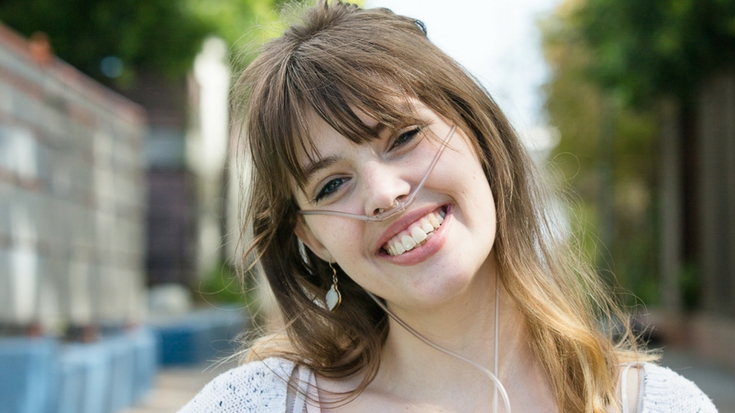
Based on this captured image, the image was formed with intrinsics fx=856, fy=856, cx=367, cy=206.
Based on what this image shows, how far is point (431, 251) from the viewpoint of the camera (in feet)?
6.31

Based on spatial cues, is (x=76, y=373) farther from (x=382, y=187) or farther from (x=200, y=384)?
(x=382, y=187)

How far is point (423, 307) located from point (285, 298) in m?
0.52

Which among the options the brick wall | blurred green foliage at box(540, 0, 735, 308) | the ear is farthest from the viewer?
blurred green foliage at box(540, 0, 735, 308)

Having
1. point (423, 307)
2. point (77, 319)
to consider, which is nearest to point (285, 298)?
point (423, 307)

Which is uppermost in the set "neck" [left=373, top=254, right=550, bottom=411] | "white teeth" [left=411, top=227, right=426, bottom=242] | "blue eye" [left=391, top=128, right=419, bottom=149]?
"blue eye" [left=391, top=128, right=419, bottom=149]

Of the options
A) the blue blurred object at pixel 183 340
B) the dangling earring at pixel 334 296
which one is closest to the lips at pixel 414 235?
the dangling earring at pixel 334 296

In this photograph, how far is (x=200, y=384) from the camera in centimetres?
903

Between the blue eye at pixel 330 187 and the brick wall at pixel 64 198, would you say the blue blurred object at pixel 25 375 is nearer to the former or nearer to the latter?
the brick wall at pixel 64 198

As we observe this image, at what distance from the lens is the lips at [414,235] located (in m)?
1.92

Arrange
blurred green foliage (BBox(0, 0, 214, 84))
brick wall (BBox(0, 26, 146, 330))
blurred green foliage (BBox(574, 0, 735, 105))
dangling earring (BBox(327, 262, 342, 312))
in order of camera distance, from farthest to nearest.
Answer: blurred green foliage (BBox(0, 0, 214, 84)), blurred green foliage (BBox(574, 0, 735, 105)), brick wall (BBox(0, 26, 146, 330)), dangling earring (BBox(327, 262, 342, 312))

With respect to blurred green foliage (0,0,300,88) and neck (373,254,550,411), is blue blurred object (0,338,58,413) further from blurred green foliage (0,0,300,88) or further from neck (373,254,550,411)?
blurred green foliage (0,0,300,88)

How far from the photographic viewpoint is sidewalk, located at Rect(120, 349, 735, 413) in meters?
7.61

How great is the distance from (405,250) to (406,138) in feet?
0.85

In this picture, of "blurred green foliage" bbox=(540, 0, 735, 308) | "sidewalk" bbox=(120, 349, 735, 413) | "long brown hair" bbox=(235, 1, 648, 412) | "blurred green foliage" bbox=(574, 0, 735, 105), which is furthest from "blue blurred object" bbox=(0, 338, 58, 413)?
"blurred green foliage" bbox=(574, 0, 735, 105)
